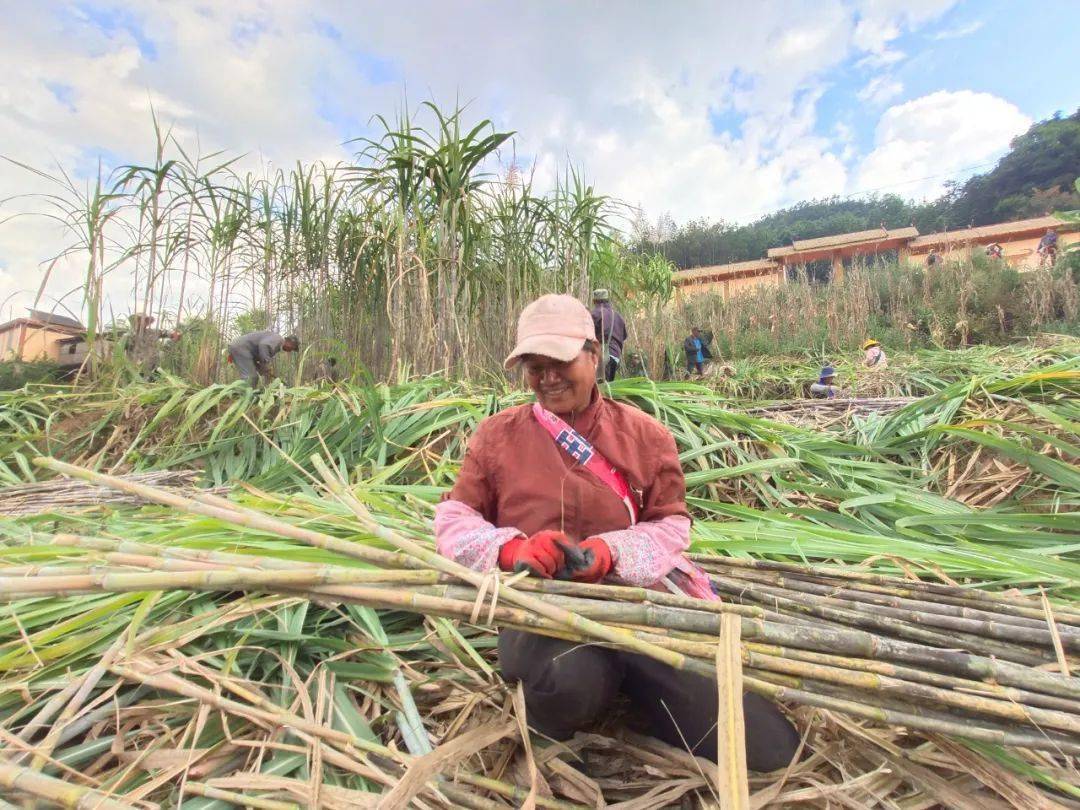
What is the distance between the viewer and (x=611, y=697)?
3.60ft

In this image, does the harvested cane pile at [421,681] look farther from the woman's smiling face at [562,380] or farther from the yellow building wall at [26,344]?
the yellow building wall at [26,344]

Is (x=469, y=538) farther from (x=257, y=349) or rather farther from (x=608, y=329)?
(x=257, y=349)

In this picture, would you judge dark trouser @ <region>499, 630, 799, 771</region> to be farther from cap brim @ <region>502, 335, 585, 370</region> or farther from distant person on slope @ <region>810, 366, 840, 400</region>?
distant person on slope @ <region>810, 366, 840, 400</region>

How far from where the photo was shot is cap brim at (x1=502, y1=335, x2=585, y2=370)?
1202 mm

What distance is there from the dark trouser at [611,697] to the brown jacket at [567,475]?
282 millimetres

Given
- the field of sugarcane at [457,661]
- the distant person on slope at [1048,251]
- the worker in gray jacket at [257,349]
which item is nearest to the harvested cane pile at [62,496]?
the field of sugarcane at [457,661]

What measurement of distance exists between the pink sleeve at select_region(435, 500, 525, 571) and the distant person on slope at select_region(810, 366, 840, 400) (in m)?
4.50

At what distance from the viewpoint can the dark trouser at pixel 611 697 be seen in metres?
1.01

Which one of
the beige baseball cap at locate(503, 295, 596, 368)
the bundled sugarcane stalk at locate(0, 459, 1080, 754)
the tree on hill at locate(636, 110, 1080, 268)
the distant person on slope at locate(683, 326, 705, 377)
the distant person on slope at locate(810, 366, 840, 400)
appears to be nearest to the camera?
the bundled sugarcane stalk at locate(0, 459, 1080, 754)

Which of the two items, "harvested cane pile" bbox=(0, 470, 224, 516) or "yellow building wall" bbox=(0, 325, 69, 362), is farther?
"yellow building wall" bbox=(0, 325, 69, 362)

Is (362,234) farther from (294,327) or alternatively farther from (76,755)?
(76,755)

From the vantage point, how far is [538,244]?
494 cm

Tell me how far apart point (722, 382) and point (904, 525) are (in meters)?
3.72

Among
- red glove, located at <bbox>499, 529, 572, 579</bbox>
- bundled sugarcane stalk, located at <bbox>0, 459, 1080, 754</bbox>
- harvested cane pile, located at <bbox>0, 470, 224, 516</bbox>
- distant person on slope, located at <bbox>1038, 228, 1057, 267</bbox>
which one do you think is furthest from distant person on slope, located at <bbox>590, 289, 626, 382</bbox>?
distant person on slope, located at <bbox>1038, 228, 1057, 267</bbox>
